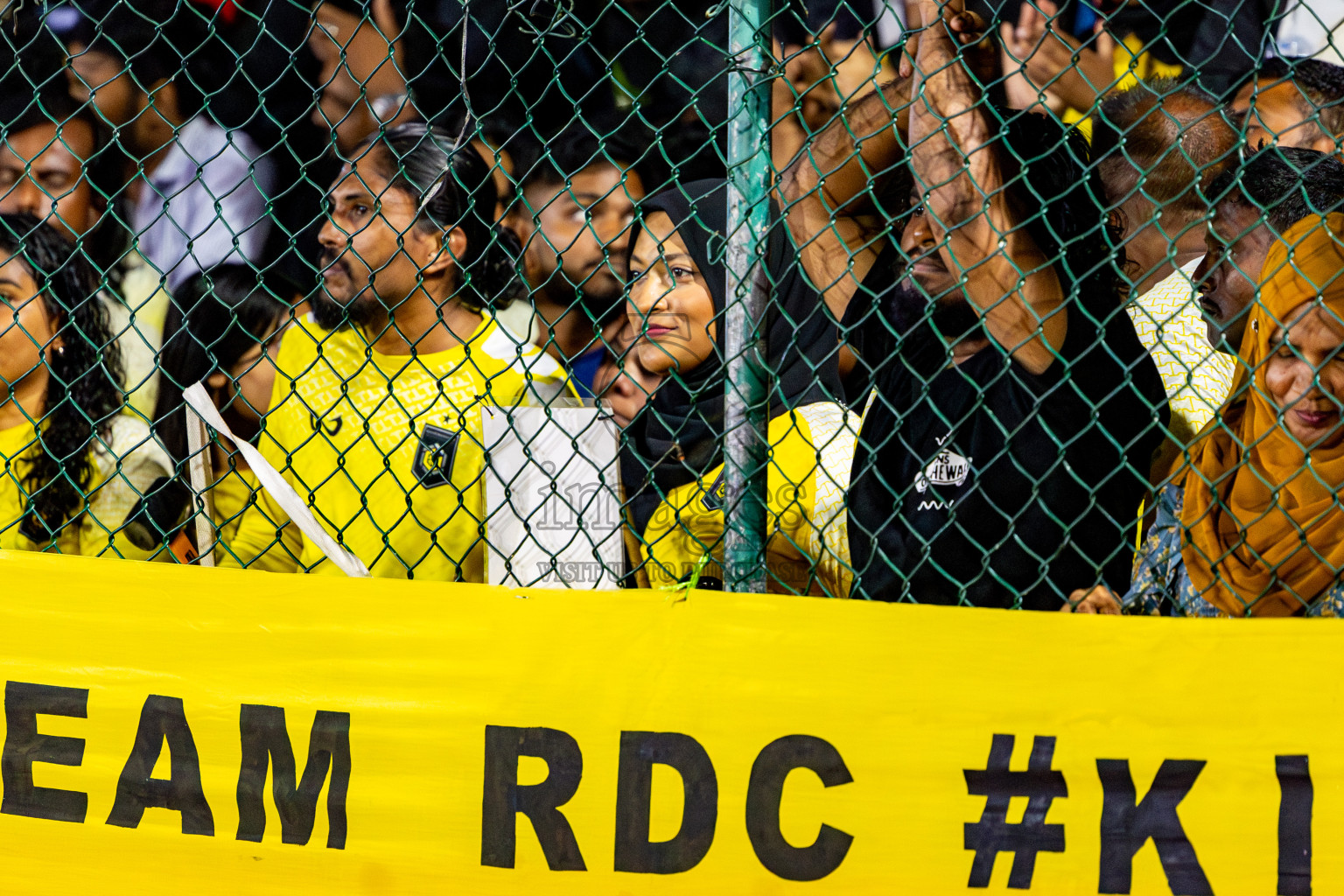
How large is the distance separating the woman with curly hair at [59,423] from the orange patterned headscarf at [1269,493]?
2553 millimetres

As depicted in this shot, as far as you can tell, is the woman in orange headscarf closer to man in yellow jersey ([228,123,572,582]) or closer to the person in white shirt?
man in yellow jersey ([228,123,572,582])

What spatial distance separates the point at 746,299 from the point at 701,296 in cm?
102

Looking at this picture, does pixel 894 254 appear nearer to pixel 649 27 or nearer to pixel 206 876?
pixel 649 27

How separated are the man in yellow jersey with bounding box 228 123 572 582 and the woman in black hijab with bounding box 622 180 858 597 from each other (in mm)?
371

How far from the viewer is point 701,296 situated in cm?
289

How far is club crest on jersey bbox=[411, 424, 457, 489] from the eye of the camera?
257cm

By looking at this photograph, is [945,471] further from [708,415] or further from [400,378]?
[400,378]

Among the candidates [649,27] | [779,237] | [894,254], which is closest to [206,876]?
[779,237]

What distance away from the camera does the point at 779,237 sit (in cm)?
264

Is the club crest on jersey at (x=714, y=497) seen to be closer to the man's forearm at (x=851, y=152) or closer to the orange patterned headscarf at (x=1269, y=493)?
the man's forearm at (x=851, y=152)

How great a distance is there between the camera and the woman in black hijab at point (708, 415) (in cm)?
243

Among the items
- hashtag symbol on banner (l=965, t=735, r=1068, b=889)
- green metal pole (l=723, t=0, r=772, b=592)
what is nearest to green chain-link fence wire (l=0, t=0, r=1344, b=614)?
green metal pole (l=723, t=0, r=772, b=592)

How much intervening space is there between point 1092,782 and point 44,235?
115 inches

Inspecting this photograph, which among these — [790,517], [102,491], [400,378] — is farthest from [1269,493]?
[102,491]
